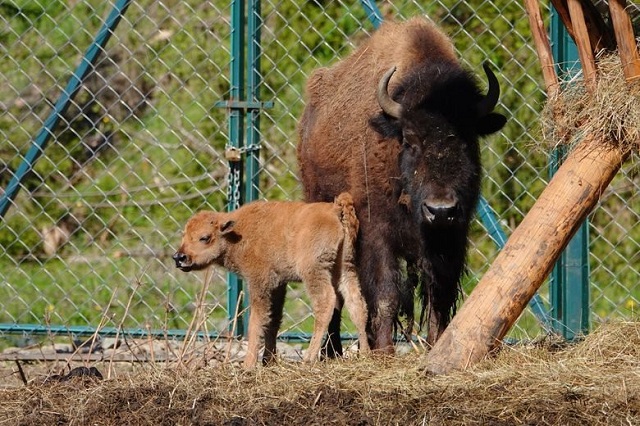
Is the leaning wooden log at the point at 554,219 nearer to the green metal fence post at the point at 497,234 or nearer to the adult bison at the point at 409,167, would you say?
the adult bison at the point at 409,167

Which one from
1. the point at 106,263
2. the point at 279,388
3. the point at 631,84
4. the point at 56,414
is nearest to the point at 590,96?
the point at 631,84

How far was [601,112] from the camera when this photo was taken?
5.88 meters

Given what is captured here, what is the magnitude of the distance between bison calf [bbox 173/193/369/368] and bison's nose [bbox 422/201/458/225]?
0.52 meters

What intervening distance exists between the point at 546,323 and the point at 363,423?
270 centimetres

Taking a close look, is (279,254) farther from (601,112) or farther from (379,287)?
(601,112)

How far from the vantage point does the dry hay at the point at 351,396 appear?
15.8 ft

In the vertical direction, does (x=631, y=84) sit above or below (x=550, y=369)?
above

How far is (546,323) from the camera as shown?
7207 mm

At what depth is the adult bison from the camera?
641 centimetres

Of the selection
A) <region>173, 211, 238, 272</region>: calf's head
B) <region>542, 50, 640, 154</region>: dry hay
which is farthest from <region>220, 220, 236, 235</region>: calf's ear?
<region>542, 50, 640, 154</region>: dry hay

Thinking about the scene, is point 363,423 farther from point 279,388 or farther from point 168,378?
point 168,378

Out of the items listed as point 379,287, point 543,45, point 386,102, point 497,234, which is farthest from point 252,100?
point 543,45

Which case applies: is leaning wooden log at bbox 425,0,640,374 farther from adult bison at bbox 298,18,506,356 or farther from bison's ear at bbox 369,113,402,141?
bison's ear at bbox 369,113,402,141

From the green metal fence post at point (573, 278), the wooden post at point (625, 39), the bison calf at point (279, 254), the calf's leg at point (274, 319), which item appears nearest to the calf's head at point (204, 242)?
the bison calf at point (279, 254)
